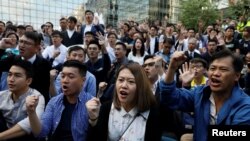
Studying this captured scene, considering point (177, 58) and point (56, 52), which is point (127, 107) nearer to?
point (177, 58)

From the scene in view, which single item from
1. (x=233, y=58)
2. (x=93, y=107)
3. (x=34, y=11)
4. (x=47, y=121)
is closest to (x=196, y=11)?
(x=34, y=11)

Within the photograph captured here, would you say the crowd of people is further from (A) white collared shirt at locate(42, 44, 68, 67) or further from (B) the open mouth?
(A) white collared shirt at locate(42, 44, 68, 67)

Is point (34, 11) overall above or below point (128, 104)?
above

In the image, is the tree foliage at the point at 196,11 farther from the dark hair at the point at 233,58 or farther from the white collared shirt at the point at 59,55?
the dark hair at the point at 233,58

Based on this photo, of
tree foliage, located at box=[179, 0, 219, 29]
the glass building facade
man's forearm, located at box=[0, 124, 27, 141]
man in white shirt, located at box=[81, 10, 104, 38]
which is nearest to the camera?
man's forearm, located at box=[0, 124, 27, 141]

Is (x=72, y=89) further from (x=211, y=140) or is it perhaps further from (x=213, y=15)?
(x=213, y=15)

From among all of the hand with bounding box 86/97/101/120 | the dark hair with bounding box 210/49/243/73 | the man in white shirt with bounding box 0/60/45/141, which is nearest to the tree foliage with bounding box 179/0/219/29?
the man in white shirt with bounding box 0/60/45/141

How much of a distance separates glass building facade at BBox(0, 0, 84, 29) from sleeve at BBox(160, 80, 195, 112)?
14.1m

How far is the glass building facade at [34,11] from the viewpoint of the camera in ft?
54.4

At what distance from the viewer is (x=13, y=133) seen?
336 cm

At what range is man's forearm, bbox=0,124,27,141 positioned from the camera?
3334mm

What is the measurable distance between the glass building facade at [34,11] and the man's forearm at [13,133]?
1356cm

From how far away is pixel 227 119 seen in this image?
2.76 metres

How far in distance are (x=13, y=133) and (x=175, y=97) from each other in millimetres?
1717
